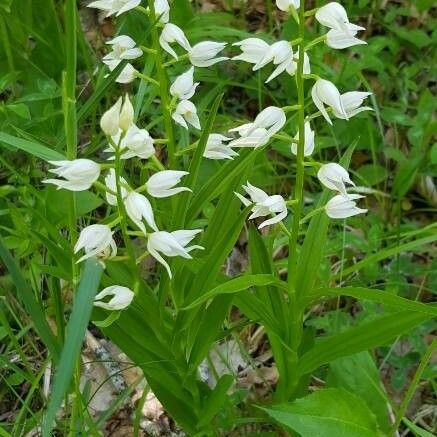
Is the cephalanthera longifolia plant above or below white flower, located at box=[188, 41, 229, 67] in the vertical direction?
below

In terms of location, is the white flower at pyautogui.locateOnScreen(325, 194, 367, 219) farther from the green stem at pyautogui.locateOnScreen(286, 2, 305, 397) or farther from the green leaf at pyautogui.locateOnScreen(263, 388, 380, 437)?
the green leaf at pyautogui.locateOnScreen(263, 388, 380, 437)

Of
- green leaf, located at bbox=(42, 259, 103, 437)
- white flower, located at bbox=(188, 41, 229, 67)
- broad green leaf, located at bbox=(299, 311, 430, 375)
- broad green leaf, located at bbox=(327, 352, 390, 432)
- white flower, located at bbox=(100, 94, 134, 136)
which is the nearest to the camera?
green leaf, located at bbox=(42, 259, 103, 437)

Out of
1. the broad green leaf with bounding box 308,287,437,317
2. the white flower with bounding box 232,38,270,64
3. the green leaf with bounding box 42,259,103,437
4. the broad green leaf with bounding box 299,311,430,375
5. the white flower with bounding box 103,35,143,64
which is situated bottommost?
the broad green leaf with bounding box 299,311,430,375

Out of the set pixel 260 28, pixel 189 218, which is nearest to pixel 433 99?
pixel 260 28

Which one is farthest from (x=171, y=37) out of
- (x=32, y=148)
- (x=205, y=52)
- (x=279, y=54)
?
(x=32, y=148)

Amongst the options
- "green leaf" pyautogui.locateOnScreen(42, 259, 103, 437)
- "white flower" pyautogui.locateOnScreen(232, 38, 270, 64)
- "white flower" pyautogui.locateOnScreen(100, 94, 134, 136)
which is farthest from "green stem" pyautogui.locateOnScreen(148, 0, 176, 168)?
"green leaf" pyautogui.locateOnScreen(42, 259, 103, 437)

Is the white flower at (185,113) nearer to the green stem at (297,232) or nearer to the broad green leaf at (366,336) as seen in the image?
the green stem at (297,232)

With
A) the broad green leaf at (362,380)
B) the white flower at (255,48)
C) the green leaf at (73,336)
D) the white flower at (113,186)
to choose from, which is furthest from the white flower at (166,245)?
the broad green leaf at (362,380)
